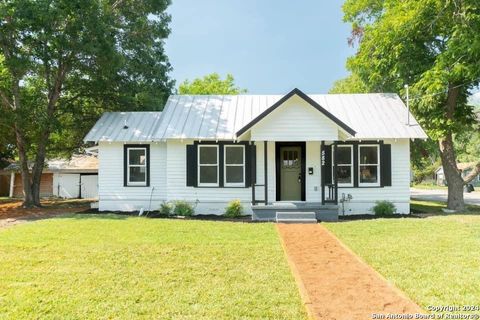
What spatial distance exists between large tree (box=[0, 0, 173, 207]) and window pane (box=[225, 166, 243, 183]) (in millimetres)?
8257

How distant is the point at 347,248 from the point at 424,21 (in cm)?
1156

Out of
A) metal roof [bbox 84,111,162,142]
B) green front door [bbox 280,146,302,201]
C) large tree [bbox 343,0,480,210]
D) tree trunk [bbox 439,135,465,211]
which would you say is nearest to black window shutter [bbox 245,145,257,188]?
green front door [bbox 280,146,302,201]

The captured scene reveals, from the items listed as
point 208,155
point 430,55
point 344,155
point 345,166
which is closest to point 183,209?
point 208,155

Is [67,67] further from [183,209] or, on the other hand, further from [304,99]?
[304,99]

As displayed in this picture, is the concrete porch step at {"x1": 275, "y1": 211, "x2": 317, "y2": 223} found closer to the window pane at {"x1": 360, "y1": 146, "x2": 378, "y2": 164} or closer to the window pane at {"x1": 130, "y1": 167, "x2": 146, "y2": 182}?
the window pane at {"x1": 360, "y1": 146, "x2": 378, "y2": 164}

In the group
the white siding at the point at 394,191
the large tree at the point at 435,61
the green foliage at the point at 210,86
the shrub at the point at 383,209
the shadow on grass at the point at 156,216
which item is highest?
the green foliage at the point at 210,86

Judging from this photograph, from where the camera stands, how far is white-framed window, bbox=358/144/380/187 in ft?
49.0

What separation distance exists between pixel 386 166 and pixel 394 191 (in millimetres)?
1084

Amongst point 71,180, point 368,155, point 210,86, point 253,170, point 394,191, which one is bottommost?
point 394,191

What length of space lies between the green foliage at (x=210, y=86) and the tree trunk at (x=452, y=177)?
30123 mm

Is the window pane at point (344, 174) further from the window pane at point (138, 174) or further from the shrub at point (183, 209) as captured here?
the window pane at point (138, 174)

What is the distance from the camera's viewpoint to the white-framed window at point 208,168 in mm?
15055

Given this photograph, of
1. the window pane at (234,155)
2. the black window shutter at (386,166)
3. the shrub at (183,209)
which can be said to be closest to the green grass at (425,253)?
the black window shutter at (386,166)

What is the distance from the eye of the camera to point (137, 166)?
1614cm
